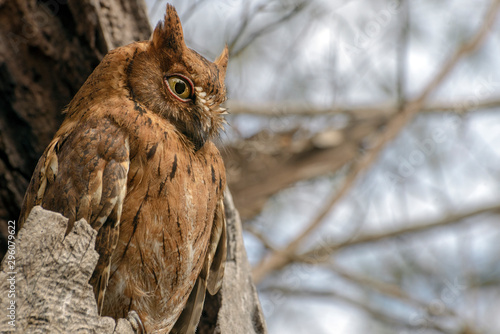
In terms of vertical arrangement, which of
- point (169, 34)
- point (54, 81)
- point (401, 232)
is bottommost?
point (169, 34)

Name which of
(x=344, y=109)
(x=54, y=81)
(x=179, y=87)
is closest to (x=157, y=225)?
(x=179, y=87)

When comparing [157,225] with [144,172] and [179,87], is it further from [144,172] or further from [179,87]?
[179,87]

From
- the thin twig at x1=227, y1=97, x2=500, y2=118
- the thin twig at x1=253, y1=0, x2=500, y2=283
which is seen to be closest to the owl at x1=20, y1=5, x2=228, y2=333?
the thin twig at x1=227, y1=97, x2=500, y2=118

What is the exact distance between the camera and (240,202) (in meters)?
4.84

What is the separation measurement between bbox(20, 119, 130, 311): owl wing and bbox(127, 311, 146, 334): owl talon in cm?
19

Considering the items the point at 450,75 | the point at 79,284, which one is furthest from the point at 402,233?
the point at 79,284

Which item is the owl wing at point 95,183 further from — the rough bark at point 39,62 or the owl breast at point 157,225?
the rough bark at point 39,62

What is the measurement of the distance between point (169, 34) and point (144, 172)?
0.60 m

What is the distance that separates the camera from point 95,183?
6.51 feet

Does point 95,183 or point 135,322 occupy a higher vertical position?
point 95,183

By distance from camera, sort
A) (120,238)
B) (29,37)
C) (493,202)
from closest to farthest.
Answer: (120,238) < (29,37) < (493,202)

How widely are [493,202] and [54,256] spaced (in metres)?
5.00

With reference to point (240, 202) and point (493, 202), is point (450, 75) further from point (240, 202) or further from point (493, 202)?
point (240, 202)

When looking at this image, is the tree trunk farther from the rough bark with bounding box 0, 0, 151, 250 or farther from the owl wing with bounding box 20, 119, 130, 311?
the owl wing with bounding box 20, 119, 130, 311
